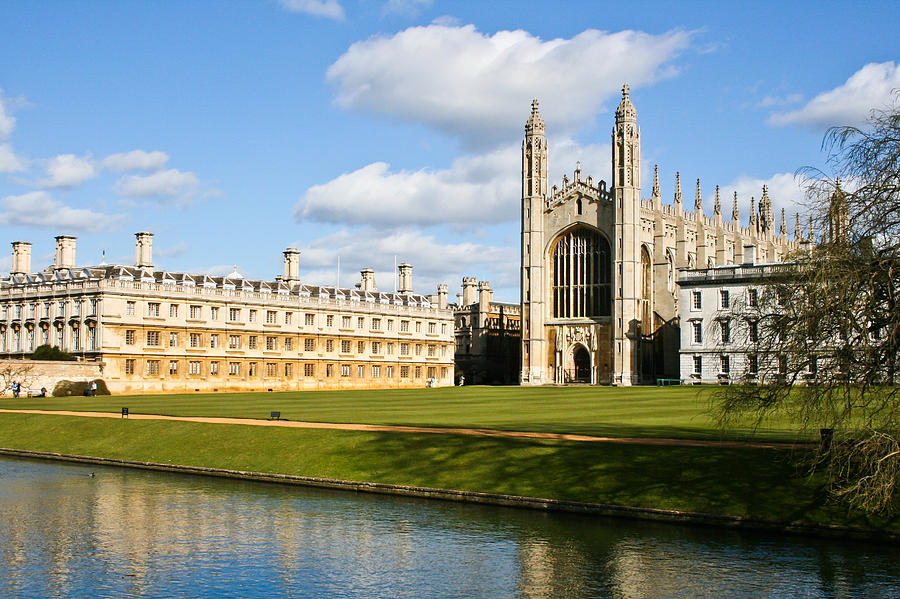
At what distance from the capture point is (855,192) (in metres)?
17.1

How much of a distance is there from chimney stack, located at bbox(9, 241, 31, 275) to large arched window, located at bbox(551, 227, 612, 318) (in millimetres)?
41552

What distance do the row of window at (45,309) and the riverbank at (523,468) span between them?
31.0 meters

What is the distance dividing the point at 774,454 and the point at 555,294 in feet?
197

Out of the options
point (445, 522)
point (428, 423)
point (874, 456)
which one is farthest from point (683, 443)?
point (428, 423)

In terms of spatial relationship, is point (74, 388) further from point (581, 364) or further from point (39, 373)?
point (581, 364)

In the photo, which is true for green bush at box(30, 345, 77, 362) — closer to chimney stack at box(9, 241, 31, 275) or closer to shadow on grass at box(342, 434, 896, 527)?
chimney stack at box(9, 241, 31, 275)

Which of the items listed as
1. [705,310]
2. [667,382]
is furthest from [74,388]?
[667,382]

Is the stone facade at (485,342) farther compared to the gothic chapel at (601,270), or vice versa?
the stone facade at (485,342)

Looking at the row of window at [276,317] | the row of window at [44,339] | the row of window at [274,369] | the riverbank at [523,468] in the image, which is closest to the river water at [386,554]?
the riverbank at [523,468]

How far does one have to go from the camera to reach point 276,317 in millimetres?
74438

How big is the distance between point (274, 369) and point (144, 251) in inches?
514

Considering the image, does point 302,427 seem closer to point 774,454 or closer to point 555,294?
point 774,454

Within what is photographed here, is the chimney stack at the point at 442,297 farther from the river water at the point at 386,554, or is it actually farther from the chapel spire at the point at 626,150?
the river water at the point at 386,554

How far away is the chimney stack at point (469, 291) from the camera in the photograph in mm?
101875
